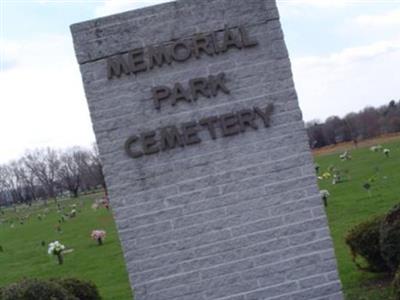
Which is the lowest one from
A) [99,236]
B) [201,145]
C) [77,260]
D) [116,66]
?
[77,260]

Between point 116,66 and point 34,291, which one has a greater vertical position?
point 116,66

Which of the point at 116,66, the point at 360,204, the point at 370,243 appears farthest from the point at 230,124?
the point at 360,204

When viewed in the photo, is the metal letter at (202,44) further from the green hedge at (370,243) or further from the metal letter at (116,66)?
the green hedge at (370,243)

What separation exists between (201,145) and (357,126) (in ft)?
258

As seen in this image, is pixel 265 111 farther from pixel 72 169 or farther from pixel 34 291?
pixel 72 169

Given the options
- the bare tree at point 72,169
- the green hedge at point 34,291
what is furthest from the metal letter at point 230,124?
the bare tree at point 72,169

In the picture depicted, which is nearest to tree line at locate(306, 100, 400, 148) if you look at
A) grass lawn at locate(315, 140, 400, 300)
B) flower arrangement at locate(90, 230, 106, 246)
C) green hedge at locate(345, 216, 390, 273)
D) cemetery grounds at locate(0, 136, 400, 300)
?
grass lawn at locate(315, 140, 400, 300)

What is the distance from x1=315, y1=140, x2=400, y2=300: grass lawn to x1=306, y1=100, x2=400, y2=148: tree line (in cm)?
3424

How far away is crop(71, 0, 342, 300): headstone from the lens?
7.83 m

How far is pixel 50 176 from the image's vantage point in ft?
376

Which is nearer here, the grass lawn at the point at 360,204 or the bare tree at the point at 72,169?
the grass lawn at the point at 360,204

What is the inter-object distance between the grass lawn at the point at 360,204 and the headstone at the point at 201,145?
9.03 feet

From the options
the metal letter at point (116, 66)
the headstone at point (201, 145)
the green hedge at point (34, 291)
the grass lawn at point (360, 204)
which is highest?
the metal letter at point (116, 66)

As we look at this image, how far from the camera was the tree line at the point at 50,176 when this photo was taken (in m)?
112
